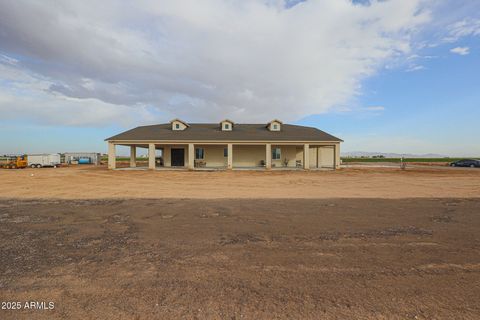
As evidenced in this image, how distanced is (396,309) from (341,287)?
627mm

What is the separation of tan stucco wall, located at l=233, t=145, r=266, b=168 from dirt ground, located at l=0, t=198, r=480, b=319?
21.2 metres

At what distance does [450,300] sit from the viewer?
2.98 m

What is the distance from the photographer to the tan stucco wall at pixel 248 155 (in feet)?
93.7

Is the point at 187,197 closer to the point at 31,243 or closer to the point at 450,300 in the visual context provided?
the point at 31,243

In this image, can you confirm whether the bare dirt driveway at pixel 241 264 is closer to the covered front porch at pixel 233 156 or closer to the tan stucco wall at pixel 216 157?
the covered front porch at pixel 233 156

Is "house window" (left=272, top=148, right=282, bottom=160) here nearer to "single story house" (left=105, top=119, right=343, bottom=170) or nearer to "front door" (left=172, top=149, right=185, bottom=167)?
"single story house" (left=105, top=119, right=343, bottom=170)

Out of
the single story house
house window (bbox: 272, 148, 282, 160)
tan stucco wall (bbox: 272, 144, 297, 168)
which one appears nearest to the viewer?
the single story house

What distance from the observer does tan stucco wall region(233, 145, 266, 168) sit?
28.6 metres

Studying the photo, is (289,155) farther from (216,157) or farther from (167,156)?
(167,156)

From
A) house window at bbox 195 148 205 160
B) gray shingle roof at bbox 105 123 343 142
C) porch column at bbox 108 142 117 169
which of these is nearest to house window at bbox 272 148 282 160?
gray shingle roof at bbox 105 123 343 142

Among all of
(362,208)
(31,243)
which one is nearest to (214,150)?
(362,208)

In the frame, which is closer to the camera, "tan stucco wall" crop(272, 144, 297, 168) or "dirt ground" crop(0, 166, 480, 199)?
"dirt ground" crop(0, 166, 480, 199)

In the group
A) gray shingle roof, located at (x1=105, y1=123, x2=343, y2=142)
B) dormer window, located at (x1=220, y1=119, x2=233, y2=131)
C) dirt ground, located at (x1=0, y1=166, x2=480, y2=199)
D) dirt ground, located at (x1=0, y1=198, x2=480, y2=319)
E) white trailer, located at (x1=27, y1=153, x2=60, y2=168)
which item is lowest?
dirt ground, located at (x1=0, y1=198, x2=480, y2=319)

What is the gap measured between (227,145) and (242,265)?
2289cm
